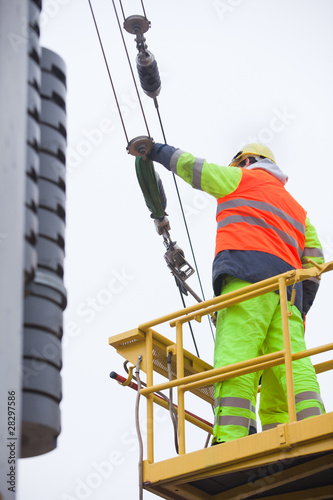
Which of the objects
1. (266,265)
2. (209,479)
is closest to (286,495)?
(209,479)

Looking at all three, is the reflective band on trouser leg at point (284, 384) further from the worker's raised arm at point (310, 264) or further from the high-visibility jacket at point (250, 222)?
the worker's raised arm at point (310, 264)

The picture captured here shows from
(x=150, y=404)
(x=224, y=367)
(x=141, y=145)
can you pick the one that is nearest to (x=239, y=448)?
(x=224, y=367)

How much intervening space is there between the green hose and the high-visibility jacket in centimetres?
37

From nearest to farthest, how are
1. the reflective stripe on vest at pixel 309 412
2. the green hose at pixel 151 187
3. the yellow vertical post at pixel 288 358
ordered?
the yellow vertical post at pixel 288 358 → the reflective stripe on vest at pixel 309 412 → the green hose at pixel 151 187

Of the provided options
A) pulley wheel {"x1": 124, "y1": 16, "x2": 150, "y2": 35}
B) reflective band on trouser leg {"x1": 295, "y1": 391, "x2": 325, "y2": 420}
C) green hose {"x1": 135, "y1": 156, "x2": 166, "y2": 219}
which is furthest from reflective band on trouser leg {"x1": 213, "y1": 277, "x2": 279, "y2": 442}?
pulley wheel {"x1": 124, "y1": 16, "x2": 150, "y2": 35}

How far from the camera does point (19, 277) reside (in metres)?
2.29

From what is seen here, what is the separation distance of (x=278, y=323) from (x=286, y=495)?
129 cm

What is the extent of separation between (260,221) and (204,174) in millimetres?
597

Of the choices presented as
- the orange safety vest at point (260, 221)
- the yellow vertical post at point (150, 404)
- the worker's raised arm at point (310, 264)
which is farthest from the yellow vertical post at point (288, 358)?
the worker's raised arm at point (310, 264)

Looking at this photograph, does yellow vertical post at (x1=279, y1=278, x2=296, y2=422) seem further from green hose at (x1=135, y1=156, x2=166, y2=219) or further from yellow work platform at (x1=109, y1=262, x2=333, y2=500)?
green hose at (x1=135, y1=156, x2=166, y2=219)

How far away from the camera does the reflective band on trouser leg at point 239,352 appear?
19.9ft

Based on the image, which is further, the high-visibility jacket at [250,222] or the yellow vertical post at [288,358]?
the high-visibility jacket at [250,222]

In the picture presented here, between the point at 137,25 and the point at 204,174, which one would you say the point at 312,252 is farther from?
the point at 137,25

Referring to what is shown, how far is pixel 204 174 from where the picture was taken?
274 inches
